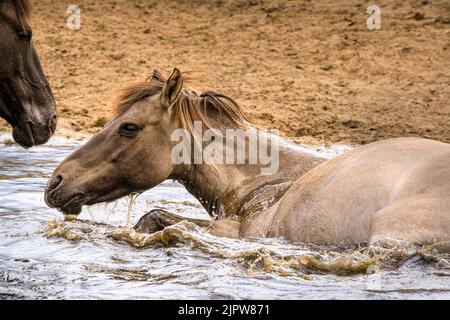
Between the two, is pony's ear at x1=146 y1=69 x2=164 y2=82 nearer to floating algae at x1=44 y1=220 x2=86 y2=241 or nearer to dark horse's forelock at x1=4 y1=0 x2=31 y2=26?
dark horse's forelock at x1=4 y1=0 x2=31 y2=26

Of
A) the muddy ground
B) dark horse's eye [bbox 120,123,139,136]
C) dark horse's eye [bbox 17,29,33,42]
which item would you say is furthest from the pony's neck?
the muddy ground

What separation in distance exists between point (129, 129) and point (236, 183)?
86 cm

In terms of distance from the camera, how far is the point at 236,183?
23.7 feet

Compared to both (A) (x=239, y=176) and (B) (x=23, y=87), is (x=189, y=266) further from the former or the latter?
(B) (x=23, y=87)

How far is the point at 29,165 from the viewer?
9914mm

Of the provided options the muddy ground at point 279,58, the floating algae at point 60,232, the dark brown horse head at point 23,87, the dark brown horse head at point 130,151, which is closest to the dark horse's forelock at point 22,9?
the dark brown horse head at point 23,87

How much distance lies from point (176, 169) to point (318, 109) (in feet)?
16.7

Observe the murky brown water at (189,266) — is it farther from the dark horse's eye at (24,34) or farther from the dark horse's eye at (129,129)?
the dark horse's eye at (24,34)

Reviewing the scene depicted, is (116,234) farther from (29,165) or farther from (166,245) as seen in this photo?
(29,165)

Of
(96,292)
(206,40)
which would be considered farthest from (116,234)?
(206,40)

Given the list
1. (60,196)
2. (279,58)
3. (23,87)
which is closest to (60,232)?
(60,196)

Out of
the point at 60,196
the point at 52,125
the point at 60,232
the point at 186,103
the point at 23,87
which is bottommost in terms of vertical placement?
the point at 60,232

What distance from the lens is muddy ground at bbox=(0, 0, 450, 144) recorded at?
1169 cm

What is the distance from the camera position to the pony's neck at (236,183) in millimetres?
7145
